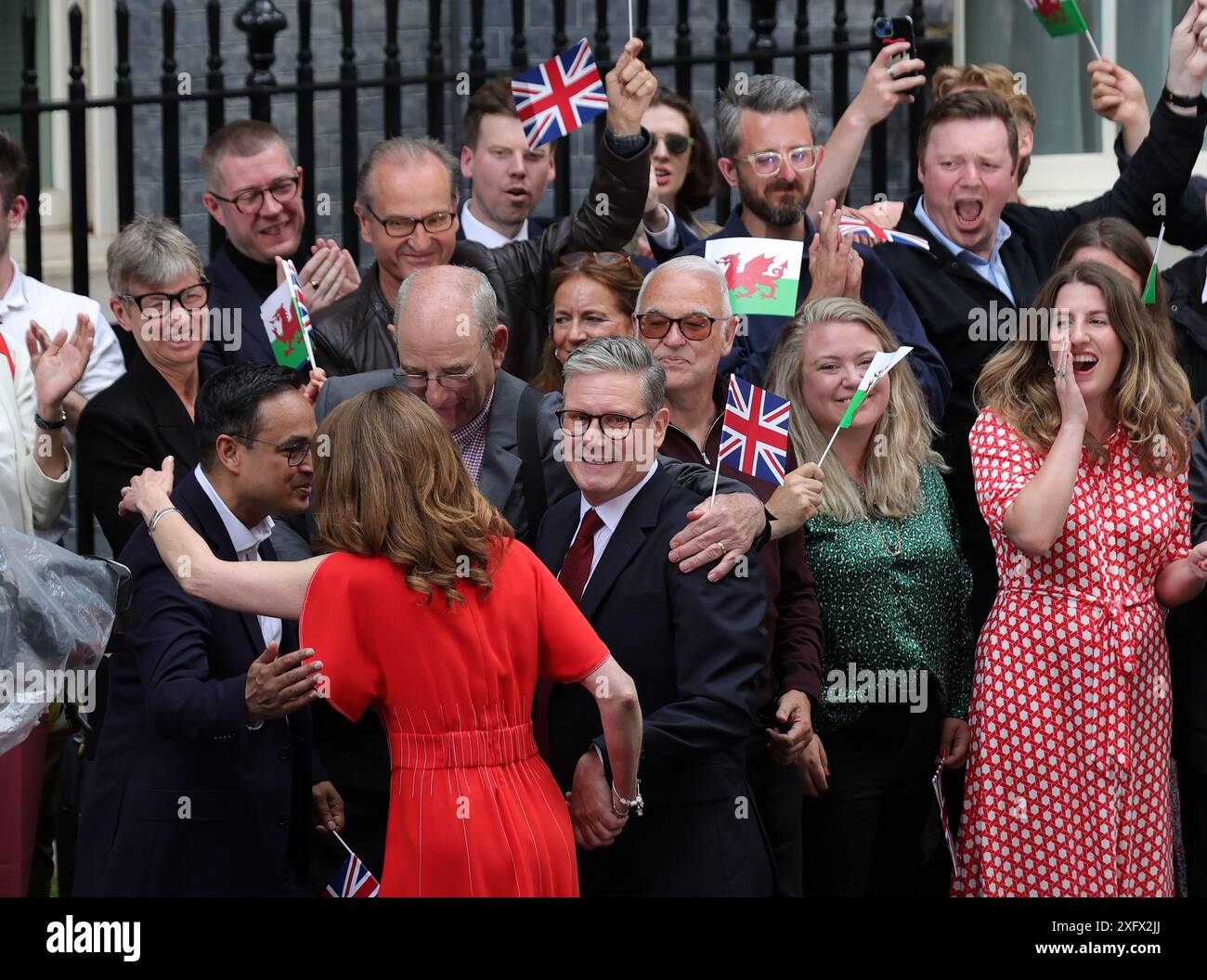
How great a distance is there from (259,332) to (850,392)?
6.71 feet

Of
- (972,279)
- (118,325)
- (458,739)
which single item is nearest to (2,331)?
(118,325)

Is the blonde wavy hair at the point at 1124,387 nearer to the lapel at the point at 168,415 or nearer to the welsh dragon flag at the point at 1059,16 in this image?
the welsh dragon flag at the point at 1059,16

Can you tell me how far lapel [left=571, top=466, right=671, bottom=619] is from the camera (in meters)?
5.01

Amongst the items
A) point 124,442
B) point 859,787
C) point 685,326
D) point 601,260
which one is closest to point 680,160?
point 601,260

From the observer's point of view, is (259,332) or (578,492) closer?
(578,492)

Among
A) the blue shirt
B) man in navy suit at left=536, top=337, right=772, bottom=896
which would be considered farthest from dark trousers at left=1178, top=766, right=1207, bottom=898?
the blue shirt

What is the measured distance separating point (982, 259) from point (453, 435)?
2117mm

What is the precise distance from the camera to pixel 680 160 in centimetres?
753

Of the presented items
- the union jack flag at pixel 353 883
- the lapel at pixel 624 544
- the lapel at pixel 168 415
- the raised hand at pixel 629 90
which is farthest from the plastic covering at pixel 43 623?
the raised hand at pixel 629 90

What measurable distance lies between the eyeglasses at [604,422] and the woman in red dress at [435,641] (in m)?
0.56

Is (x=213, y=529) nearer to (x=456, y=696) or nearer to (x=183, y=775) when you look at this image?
(x=183, y=775)

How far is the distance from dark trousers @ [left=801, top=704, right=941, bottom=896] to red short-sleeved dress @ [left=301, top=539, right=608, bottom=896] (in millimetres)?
1331

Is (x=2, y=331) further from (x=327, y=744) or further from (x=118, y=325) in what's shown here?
(x=327, y=744)

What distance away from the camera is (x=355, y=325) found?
21.0 feet
